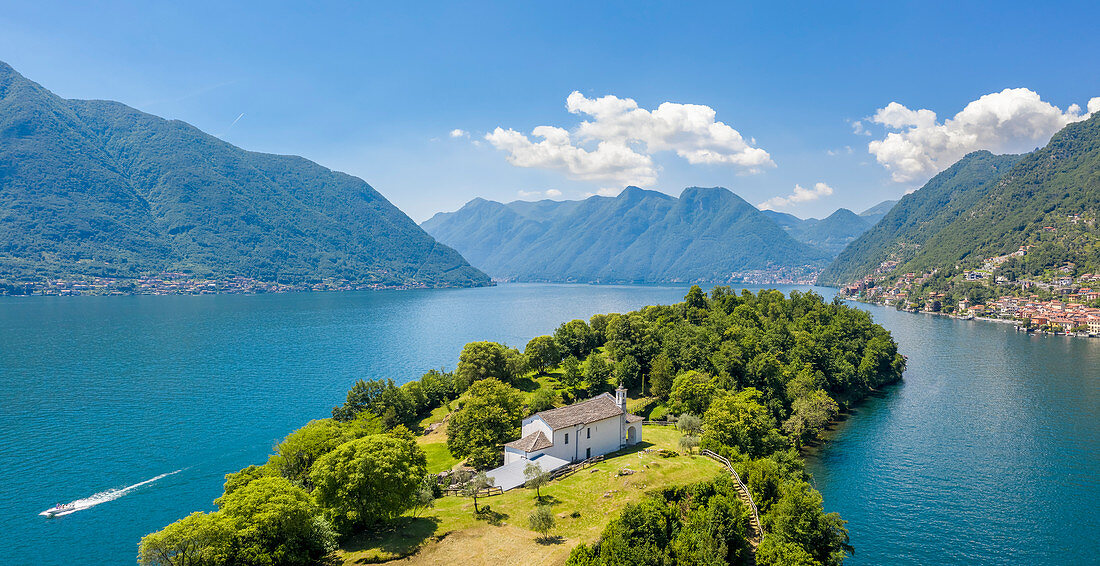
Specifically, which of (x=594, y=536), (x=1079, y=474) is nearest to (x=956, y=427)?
(x=1079, y=474)

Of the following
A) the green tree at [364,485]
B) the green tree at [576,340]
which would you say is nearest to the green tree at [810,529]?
the green tree at [364,485]

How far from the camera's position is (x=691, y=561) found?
3834 centimetres

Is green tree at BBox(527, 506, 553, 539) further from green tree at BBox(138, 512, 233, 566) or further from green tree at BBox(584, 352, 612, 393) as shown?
green tree at BBox(584, 352, 612, 393)

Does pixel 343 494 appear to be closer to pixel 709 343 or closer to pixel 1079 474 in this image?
pixel 709 343

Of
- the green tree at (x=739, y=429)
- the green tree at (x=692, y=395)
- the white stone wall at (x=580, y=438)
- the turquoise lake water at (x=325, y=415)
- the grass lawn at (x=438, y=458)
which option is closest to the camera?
the turquoise lake water at (x=325, y=415)

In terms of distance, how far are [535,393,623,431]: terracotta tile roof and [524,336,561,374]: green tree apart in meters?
35.7

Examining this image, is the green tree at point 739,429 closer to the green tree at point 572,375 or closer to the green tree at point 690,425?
the green tree at point 690,425

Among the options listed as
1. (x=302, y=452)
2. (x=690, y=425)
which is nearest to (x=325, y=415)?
(x=302, y=452)

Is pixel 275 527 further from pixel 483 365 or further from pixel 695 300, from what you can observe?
pixel 695 300

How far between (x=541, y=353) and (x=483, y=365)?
13.8 m

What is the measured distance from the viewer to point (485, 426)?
194 feet

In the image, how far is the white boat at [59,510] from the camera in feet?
168

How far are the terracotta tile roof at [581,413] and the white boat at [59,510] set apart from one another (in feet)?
165

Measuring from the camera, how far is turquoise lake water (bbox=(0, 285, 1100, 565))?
48.4m
